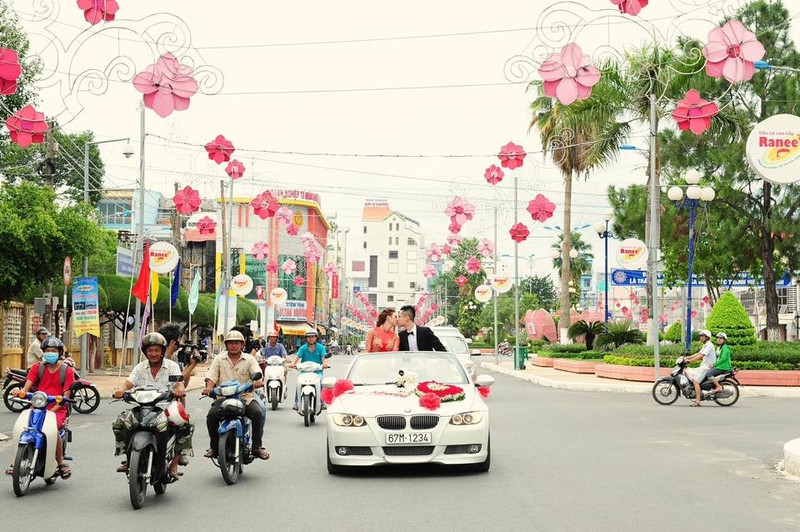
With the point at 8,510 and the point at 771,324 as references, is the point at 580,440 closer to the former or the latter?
the point at 8,510

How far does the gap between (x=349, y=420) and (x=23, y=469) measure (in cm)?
327

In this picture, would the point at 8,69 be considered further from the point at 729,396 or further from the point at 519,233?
the point at 519,233

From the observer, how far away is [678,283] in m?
61.3

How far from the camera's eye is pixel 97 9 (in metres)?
14.1

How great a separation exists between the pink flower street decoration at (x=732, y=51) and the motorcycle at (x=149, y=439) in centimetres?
944

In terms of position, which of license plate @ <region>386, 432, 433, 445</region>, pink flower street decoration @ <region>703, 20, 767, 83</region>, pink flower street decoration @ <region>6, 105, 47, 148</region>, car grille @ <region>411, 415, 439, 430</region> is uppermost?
pink flower street decoration @ <region>703, 20, 767, 83</region>

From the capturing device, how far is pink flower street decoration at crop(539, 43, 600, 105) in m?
15.4

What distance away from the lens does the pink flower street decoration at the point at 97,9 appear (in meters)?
14.1

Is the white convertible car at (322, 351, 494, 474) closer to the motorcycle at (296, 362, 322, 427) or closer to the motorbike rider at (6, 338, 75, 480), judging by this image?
the motorbike rider at (6, 338, 75, 480)

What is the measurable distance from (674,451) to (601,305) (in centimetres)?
10721

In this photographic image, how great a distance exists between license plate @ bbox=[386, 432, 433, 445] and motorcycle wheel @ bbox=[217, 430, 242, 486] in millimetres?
1601

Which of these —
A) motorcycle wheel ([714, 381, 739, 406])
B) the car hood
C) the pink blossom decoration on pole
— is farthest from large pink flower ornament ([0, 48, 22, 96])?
motorcycle wheel ([714, 381, 739, 406])

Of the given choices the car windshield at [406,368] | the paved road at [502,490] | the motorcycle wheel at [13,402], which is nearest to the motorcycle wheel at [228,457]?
the paved road at [502,490]

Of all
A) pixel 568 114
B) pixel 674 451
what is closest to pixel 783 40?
pixel 568 114
